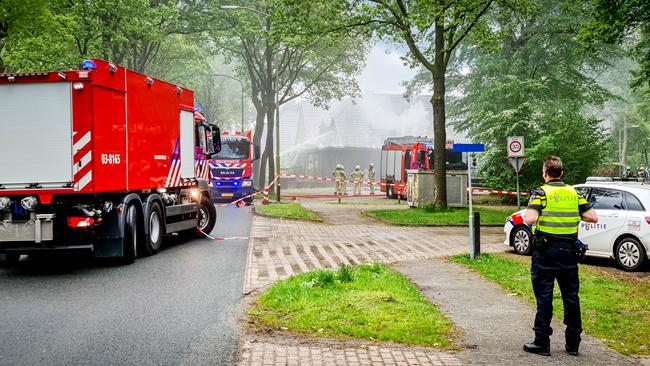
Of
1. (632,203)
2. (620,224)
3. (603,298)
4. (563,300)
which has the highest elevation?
(632,203)

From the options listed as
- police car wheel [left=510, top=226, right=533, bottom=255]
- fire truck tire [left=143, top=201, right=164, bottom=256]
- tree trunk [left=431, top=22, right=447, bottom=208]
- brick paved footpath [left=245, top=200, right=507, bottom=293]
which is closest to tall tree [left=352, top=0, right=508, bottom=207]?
tree trunk [left=431, top=22, right=447, bottom=208]

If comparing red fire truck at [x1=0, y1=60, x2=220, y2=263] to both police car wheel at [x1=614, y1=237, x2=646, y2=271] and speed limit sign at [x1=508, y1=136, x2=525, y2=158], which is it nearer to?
police car wheel at [x1=614, y1=237, x2=646, y2=271]

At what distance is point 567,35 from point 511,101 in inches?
205

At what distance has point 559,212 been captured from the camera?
6.44 metres

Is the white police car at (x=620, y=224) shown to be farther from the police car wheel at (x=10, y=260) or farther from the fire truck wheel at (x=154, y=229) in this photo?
the police car wheel at (x=10, y=260)

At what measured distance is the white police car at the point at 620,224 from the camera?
11.5 m

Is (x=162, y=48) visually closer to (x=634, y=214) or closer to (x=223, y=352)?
(x=634, y=214)

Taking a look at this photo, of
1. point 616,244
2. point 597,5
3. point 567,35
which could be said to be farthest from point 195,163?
point 567,35

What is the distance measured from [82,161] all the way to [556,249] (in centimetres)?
747

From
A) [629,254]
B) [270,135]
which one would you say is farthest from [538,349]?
[270,135]

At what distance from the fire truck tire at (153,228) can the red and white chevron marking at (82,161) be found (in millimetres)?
1959

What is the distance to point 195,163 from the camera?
624 inches

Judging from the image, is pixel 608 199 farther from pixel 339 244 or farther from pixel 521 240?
pixel 339 244

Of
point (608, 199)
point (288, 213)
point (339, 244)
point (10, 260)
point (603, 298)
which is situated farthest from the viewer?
point (288, 213)
